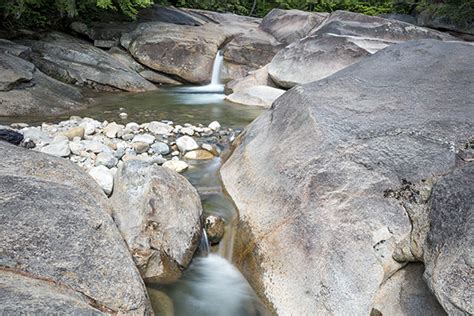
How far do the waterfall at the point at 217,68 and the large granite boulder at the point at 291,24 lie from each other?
301 cm

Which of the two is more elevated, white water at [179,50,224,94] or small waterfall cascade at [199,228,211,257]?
small waterfall cascade at [199,228,211,257]

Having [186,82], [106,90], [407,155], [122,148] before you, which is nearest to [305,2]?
[186,82]

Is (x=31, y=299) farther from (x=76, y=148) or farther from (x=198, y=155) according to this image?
(x=198, y=155)

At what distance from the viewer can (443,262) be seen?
104 inches

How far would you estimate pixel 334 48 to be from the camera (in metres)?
11.9

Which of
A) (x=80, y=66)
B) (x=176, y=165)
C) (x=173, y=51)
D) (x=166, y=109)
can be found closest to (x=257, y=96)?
(x=166, y=109)

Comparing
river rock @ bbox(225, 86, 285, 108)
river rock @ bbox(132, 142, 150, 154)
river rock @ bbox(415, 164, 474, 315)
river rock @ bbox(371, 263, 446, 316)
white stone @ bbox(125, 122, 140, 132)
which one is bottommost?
river rock @ bbox(225, 86, 285, 108)

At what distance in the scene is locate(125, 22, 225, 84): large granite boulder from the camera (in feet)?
46.8

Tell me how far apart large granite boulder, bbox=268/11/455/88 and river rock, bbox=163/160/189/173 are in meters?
6.65

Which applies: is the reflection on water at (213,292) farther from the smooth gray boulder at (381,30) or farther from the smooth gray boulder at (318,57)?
the smooth gray boulder at (381,30)

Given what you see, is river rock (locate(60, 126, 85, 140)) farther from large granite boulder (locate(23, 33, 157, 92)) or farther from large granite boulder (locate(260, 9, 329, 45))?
large granite boulder (locate(260, 9, 329, 45))

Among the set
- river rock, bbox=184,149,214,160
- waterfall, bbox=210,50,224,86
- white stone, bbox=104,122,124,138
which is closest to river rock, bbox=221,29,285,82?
waterfall, bbox=210,50,224,86

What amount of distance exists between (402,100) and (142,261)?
11.1 ft

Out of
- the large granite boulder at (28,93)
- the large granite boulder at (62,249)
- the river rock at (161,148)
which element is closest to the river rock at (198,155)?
the river rock at (161,148)
